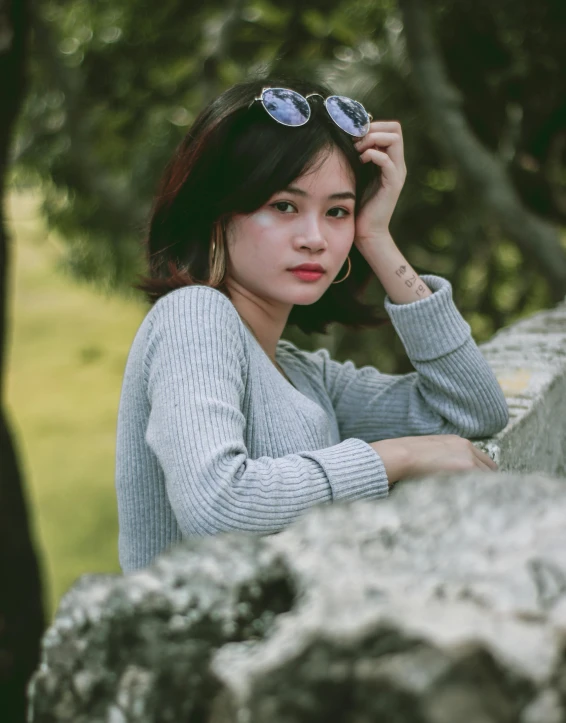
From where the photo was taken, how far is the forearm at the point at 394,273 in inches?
87.0

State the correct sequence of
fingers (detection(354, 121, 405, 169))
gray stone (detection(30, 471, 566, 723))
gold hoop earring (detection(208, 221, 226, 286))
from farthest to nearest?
fingers (detection(354, 121, 405, 169)), gold hoop earring (detection(208, 221, 226, 286)), gray stone (detection(30, 471, 566, 723))

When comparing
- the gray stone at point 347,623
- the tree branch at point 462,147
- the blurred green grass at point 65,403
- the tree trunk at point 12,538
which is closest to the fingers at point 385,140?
the gray stone at point 347,623

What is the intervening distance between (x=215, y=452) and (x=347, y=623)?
704 mm

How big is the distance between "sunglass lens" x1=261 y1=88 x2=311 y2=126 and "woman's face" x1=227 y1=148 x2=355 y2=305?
97 millimetres

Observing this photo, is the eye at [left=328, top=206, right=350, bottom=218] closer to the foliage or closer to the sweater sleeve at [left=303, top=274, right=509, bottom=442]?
the sweater sleeve at [left=303, top=274, right=509, bottom=442]

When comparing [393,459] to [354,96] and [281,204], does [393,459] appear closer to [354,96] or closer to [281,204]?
[281,204]

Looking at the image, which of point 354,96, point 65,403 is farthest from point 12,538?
point 65,403

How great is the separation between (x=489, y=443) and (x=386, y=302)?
1.40ft

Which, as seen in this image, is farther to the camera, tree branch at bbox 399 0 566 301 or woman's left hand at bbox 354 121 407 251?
tree branch at bbox 399 0 566 301

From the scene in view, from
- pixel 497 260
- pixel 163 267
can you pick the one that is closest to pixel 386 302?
pixel 163 267

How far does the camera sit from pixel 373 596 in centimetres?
82

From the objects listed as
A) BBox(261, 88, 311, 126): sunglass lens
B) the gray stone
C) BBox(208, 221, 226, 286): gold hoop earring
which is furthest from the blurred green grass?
the gray stone

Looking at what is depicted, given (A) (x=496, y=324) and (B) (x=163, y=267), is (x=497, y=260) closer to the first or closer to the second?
(A) (x=496, y=324)

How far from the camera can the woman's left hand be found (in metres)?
2.15
